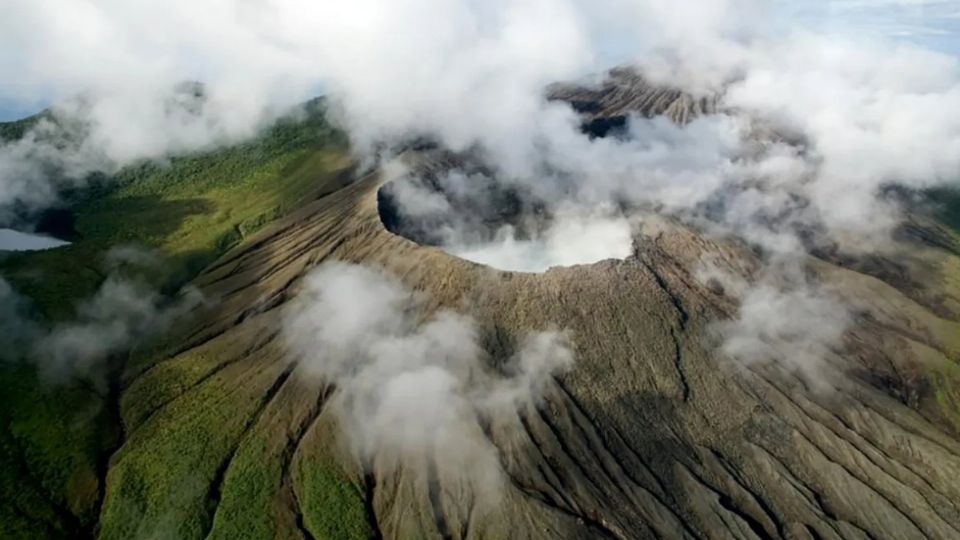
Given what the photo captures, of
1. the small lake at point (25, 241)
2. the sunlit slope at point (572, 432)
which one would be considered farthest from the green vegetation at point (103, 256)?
the small lake at point (25, 241)

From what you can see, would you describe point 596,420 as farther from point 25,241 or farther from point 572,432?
point 25,241

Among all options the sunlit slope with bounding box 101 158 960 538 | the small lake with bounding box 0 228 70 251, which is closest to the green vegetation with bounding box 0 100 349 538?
the sunlit slope with bounding box 101 158 960 538

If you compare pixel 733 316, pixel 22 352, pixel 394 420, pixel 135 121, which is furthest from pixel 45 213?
pixel 733 316

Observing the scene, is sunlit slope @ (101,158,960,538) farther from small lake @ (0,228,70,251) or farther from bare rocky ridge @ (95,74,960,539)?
small lake @ (0,228,70,251)

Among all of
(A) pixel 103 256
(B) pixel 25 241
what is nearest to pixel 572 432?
(A) pixel 103 256

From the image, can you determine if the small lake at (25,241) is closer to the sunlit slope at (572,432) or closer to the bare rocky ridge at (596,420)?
the bare rocky ridge at (596,420)
